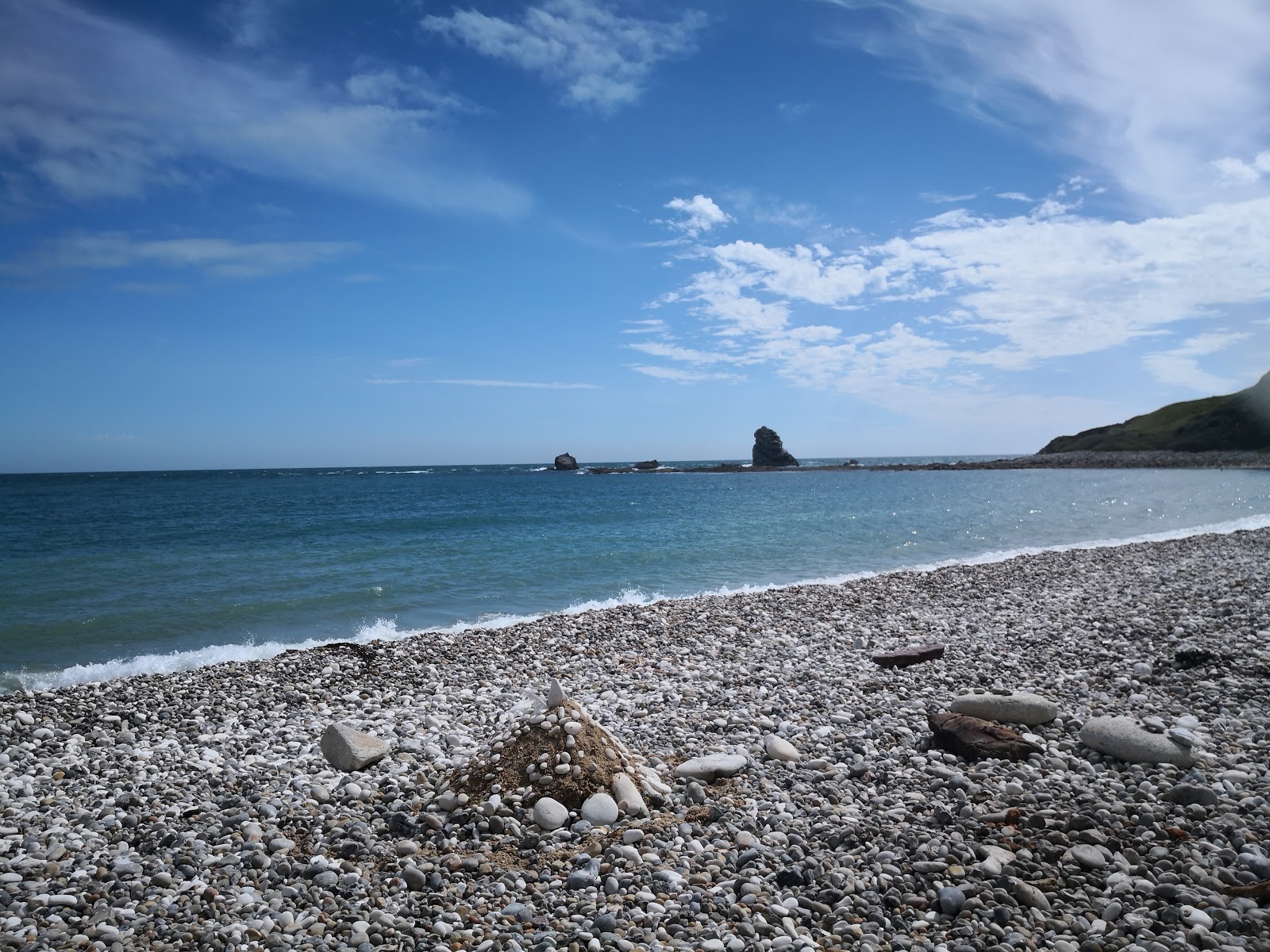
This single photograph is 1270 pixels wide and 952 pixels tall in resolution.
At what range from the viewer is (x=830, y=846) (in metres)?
5.36

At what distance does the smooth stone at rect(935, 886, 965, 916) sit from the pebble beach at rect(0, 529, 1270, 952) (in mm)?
16

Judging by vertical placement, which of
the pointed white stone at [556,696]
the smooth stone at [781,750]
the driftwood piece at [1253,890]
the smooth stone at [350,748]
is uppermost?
the pointed white stone at [556,696]

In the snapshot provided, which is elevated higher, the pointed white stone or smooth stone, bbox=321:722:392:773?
the pointed white stone

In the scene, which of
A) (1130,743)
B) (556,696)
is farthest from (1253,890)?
(556,696)

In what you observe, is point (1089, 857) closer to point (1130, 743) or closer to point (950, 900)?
point (950, 900)

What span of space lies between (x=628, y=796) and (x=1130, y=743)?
179 inches

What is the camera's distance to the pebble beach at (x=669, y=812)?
14.8 ft

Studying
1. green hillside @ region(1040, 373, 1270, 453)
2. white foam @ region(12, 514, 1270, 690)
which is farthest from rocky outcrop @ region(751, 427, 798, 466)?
white foam @ region(12, 514, 1270, 690)

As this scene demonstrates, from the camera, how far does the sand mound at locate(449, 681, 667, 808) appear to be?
628 centimetres

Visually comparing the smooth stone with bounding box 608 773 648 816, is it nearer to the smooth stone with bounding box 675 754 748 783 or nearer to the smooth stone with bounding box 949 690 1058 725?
the smooth stone with bounding box 675 754 748 783

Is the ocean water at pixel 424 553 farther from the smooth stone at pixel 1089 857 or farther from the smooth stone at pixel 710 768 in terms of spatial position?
the smooth stone at pixel 1089 857

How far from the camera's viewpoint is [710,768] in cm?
672

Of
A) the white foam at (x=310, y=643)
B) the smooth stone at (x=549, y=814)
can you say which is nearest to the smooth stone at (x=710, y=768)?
the smooth stone at (x=549, y=814)

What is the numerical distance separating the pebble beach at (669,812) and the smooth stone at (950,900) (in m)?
0.02
